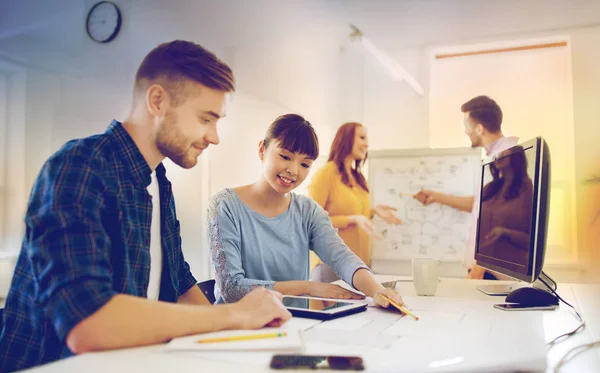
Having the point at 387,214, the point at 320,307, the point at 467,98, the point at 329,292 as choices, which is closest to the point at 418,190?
the point at 387,214

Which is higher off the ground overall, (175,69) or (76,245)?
(175,69)

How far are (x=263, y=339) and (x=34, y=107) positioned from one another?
1350mm

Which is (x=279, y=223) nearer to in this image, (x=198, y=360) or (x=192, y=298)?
(x=192, y=298)

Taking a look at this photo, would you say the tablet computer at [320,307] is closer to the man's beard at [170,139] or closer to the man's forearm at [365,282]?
the man's forearm at [365,282]

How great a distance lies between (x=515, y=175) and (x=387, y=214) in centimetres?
178

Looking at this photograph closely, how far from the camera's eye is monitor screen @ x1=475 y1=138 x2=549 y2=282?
1.16 m

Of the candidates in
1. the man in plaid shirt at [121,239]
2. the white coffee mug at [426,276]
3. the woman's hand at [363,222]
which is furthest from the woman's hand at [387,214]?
the man in plaid shirt at [121,239]

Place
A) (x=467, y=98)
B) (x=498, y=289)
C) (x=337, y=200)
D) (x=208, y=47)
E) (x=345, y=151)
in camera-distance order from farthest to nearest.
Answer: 1. (x=467, y=98)
2. (x=345, y=151)
3. (x=337, y=200)
4. (x=208, y=47)
5. (x=498, y=289)

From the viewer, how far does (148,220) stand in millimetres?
1028

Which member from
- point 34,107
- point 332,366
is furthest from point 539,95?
point 332,366

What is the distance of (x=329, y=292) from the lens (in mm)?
1346

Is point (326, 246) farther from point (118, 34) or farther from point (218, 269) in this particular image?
point (118, 34)

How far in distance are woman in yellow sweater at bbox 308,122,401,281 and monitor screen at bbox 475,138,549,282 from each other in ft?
4.02

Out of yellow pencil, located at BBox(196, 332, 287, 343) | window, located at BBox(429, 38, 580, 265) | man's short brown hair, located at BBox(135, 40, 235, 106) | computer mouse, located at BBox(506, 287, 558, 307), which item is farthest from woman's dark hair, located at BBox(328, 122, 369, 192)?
yellow pencil, located at BBox(196, 332, 287, 343)
